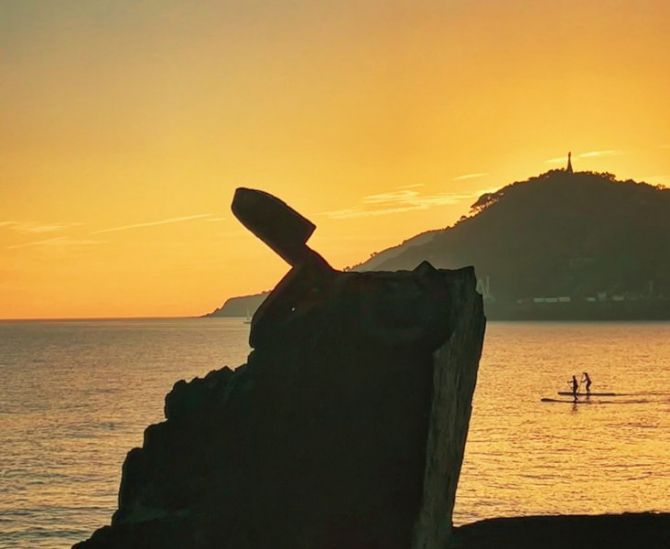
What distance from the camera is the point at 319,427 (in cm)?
1240

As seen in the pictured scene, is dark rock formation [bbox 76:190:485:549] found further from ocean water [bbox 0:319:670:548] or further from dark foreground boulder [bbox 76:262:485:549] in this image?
ocean water [bbox 0:319:670:548]

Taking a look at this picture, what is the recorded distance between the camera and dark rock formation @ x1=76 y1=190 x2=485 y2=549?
474 inches

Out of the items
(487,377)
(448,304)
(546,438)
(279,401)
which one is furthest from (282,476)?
(487,377)

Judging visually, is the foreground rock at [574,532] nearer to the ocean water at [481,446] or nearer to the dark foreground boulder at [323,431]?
the dark foreground boulder at [323,431]

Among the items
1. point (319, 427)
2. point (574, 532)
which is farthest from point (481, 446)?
point (319, 427)

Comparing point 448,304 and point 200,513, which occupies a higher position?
point 448,304

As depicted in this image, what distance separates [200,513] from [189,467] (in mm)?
585

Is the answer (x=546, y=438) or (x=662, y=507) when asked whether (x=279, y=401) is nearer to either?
(x=662, y=507)

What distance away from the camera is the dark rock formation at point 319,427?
12.0 m

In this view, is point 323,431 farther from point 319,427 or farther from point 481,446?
point 481,446

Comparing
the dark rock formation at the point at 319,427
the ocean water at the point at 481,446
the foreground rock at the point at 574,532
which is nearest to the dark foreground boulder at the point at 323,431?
the dark rock formation at the point at 319,427

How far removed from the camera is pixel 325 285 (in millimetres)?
13070

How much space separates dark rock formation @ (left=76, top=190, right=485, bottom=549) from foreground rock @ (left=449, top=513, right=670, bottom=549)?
15.1 feet

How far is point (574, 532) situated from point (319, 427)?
7.02m
